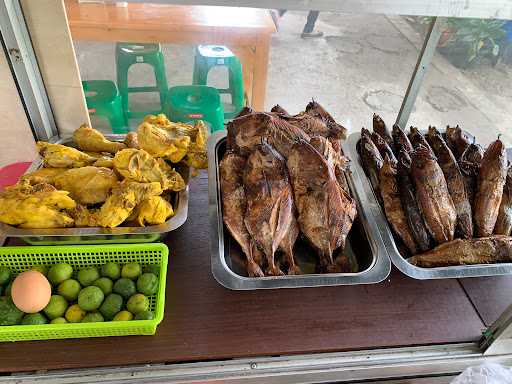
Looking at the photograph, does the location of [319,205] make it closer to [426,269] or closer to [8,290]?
[426,269]

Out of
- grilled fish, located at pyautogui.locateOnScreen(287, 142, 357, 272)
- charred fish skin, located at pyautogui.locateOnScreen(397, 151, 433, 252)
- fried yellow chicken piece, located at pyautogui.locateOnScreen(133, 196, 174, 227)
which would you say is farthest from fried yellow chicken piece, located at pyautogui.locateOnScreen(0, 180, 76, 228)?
charred fish skin, located at pyautogui.locateOnScreen(397, 151, 433, 252)

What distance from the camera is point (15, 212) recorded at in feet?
3.83

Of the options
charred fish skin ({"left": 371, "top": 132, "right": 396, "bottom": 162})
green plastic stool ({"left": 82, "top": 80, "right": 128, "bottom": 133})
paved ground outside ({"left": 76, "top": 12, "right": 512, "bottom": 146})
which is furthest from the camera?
paved ground outside ({"left": 76, "top": 12, "right": 512, "bottom": 146})

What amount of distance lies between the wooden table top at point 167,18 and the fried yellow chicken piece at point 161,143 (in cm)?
184

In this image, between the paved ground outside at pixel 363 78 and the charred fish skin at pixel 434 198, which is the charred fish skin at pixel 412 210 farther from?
the paved ground outside at pixel 363 78

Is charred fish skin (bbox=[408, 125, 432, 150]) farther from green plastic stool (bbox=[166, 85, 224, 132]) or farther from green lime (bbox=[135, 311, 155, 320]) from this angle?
green plastic stool (bbox=[166, 85, 224, 132])

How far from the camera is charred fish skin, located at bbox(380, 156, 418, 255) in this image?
1.37 m

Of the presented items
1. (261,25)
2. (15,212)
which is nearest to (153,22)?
(261,25)

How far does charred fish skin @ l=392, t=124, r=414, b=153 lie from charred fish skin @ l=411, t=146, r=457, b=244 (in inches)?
8.0

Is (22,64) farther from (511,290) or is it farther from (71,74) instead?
(511,290)

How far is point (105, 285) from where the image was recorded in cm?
111

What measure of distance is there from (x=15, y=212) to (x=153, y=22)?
87.4 inches

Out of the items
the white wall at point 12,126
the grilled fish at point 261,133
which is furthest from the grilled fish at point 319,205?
the white wall at point 12,126

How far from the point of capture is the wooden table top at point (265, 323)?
1.05 metres
